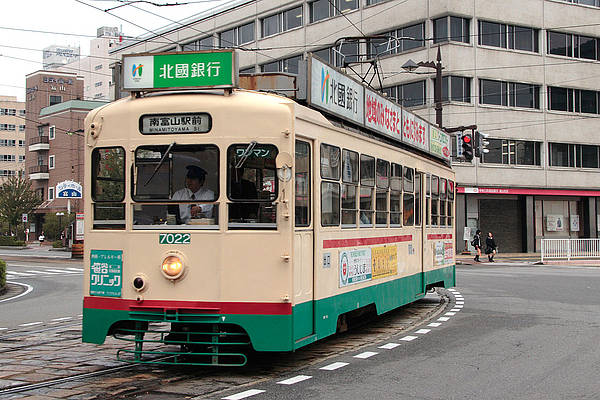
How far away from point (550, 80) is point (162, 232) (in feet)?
133

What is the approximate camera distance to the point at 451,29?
4047 centimetres

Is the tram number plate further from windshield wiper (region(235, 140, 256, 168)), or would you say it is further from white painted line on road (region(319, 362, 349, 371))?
white painted line on road (region(319, 362, 349, 371))

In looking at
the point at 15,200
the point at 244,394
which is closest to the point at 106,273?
the point at 244,394

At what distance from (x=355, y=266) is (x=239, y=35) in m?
44.9

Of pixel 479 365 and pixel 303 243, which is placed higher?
pixel 303 243

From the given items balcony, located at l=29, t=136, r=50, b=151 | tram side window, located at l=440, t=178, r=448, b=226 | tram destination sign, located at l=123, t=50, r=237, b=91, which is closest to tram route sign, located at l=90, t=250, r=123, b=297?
tram destination sign, located at l=123, t=50, r=237, b=91

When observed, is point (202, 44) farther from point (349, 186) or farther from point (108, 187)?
point (108, 187)

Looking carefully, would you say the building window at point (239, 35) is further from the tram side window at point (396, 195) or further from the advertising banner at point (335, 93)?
the advertising banner at point (335, 93)

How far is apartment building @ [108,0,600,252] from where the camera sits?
41.0m

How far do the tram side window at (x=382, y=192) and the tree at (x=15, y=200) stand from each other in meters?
65.8

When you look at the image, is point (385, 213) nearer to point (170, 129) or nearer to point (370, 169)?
point (370, 169)

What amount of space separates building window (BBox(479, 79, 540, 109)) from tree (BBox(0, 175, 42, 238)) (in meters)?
47.6

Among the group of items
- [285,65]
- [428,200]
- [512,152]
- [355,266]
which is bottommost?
[355,266]

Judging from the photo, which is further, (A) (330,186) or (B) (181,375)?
(A) (330,186)
